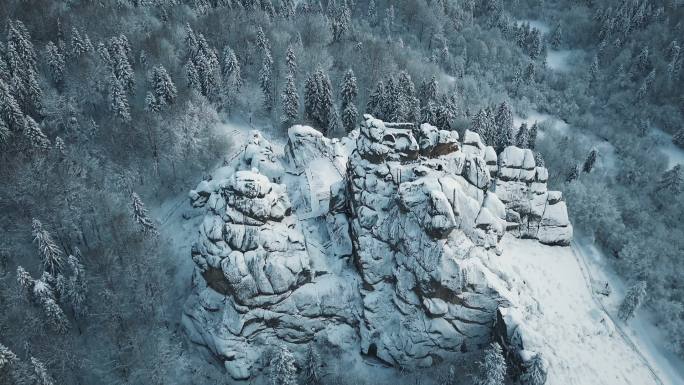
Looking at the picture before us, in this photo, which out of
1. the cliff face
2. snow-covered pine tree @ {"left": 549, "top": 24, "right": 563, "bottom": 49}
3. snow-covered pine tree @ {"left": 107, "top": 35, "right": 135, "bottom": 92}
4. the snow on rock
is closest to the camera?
the cliff face

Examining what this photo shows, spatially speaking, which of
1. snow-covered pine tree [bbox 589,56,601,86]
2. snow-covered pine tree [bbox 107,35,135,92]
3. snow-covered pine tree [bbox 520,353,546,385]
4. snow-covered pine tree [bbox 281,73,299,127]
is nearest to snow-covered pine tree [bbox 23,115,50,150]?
snow-covered pine tree [bbox 107,35,135,92]

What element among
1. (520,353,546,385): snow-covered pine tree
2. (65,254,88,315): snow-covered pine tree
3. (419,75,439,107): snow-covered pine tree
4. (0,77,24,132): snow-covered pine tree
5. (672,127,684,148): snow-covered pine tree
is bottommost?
(672,127,684,148): snow-covered pine tree

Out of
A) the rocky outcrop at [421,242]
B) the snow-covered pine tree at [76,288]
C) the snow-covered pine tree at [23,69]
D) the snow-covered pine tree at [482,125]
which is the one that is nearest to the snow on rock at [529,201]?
the rocky outcrop at [421,242]

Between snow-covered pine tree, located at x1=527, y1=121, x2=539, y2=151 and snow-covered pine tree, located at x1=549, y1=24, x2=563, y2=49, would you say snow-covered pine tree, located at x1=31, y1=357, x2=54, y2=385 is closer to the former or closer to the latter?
snow-covered pine tree, located at x1=527, y1=121, x2=539, y2=151

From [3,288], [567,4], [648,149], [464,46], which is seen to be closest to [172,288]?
[3,288]

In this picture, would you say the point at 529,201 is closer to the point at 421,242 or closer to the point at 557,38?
the point at 421,242

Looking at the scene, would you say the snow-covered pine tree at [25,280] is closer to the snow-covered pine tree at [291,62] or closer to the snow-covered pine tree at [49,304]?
the snow-covered pine tree at [49,304]
